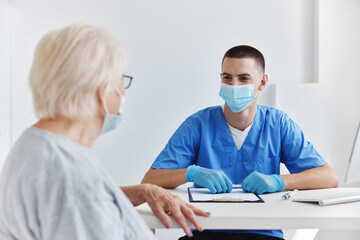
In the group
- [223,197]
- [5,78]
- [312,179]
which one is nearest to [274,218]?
[223,197]

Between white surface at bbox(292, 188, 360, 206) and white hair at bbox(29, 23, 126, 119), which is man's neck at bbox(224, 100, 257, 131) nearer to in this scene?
white surface at bbox(292, 188, 360, 206)

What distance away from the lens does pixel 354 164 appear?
1.40 meters

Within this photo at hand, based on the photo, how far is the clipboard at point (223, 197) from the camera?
1430 mm

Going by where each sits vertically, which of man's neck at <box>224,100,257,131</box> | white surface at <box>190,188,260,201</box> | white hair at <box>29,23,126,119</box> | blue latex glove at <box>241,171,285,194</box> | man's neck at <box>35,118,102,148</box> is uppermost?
white hair at <box>29,23,126,119</box>

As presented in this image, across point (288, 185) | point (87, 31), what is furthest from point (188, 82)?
point (87, 31)

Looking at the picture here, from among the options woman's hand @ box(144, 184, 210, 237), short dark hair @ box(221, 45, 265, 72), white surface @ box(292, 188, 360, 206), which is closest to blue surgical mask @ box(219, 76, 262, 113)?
short dark hair @ box(221, 45, 265, 72)

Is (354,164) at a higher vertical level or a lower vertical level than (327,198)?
higher

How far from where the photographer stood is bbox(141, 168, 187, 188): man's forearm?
1713 mm

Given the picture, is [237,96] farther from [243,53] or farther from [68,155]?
[68,155]

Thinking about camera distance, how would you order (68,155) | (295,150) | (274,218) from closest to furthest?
(68,155) < (274,218) < (295,150)

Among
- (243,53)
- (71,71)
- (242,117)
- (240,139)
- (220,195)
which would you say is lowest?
(220,195)

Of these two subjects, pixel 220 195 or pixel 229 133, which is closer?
pixel 220 195

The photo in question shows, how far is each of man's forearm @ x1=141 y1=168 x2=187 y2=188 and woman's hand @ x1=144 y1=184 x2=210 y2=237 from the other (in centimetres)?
38

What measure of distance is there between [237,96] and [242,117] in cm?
11
